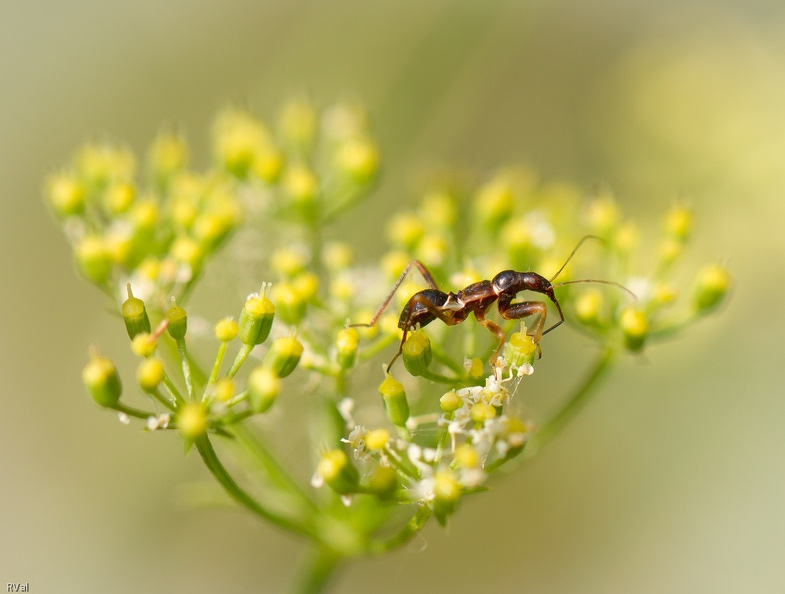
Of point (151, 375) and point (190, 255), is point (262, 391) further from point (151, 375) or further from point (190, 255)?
point (190, 255)

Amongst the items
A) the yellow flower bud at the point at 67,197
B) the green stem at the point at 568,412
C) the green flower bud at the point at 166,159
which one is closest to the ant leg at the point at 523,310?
the green stem at the point at 568,412

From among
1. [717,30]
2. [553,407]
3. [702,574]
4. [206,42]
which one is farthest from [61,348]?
[717,30]

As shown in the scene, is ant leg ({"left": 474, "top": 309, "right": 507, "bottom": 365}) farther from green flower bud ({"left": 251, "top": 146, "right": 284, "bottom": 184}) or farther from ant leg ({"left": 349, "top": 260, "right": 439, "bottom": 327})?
green flower bud ({"left": 251, "top": 146, "right": 284, "bottom": 184})

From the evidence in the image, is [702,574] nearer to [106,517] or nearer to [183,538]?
[183,538]

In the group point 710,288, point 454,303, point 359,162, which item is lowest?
point 454,303

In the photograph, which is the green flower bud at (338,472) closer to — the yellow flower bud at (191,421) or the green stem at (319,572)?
the yellow flower bud at (191,421)

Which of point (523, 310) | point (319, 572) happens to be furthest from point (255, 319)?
point (319, 572)
